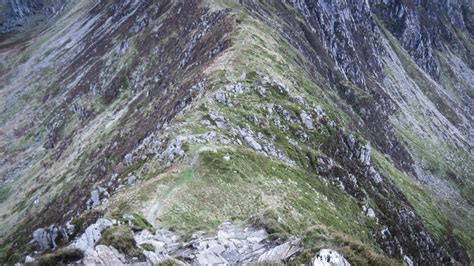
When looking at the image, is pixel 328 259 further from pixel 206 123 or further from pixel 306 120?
pixel 306 120

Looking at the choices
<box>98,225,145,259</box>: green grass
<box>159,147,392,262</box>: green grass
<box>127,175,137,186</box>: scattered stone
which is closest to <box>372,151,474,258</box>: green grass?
<box>159,147,392,262</box>: green grass

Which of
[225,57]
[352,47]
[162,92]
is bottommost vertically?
[352,47]

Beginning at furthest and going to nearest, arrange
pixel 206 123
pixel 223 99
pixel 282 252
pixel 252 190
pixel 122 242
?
pixel 223 99 → pixel 206 123 → pixel 252 190 → pixel 122 242 → pixel 282 252

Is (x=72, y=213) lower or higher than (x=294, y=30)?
lower


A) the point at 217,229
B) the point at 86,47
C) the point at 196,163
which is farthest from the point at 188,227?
the point at 86,47

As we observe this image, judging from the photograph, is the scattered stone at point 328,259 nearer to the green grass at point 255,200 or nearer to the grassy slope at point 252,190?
the grassy slope at point 252,190

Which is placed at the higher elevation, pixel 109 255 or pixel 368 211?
pixel 109 255

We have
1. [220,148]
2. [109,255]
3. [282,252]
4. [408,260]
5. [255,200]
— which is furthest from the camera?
[408,260]

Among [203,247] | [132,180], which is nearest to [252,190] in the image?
[132,180]

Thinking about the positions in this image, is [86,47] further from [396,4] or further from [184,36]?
[396,4]
